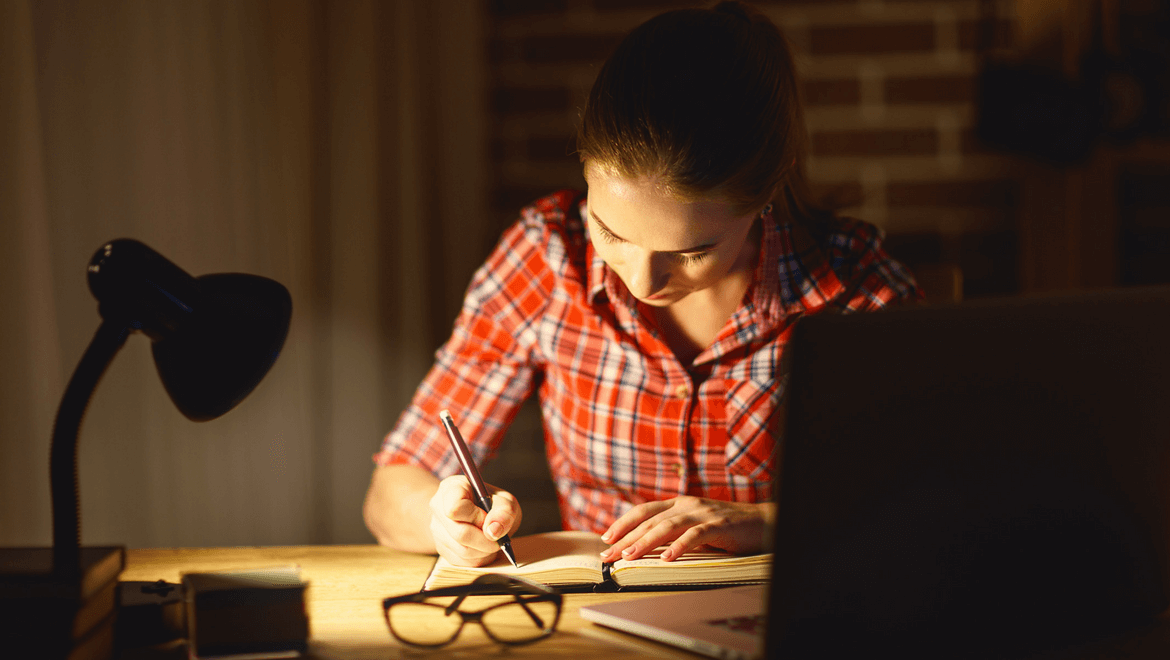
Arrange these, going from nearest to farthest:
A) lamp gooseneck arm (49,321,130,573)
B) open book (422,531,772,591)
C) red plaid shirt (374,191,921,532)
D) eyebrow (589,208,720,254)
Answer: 1. lamp gooseneck arm (49,321,130,573)
2. open book (422,531,772,591)
3. eyebrow (589,208,720,254)
4. red plaid shirt (374,191,921,532)

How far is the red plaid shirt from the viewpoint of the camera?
114cm

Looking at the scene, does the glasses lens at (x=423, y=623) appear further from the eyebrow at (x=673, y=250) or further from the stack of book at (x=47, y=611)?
the eyebrow at (x=673, y=250)

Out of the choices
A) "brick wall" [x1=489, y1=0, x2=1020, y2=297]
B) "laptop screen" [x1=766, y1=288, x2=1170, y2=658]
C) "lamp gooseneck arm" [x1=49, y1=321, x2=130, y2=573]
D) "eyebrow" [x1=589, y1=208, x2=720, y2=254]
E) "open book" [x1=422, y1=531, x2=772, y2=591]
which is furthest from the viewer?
"brick wall" [x1=489, y1=0, x2=1020, y2=297]

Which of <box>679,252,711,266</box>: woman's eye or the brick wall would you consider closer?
<box>679,252,711,266</box>: woman's eye

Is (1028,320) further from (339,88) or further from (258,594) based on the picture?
(339,88)

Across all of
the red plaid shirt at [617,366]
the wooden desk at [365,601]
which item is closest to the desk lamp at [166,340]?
the wooden desk at [365,601]

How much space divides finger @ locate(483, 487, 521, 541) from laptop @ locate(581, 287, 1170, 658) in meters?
0.21

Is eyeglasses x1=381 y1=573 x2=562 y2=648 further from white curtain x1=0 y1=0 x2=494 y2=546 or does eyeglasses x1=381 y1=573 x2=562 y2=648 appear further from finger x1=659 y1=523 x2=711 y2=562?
white curtain x1=0 y1=0 x2=494 y2=546

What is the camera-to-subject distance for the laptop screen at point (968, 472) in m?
0.50

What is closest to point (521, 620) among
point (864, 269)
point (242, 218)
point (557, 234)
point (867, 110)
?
point (557, 234)

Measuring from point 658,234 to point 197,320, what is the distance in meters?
0.48

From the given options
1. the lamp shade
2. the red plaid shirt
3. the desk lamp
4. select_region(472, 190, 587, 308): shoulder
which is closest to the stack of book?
the desk lamp

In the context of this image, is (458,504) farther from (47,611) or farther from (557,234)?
(557,234)

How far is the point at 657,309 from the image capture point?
1207 millimetres
